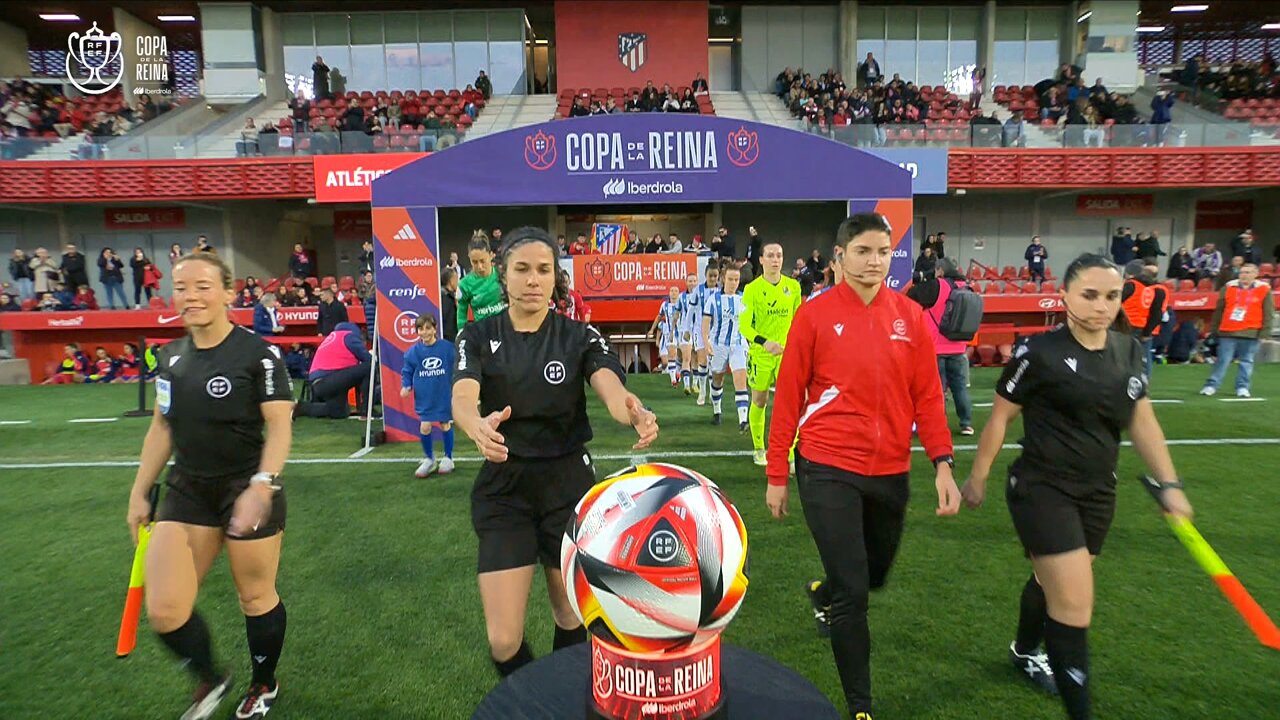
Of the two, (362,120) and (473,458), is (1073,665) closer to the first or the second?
(473,458)

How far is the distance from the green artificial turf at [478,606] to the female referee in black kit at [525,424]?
1.08 m

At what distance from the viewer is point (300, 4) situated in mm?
26203

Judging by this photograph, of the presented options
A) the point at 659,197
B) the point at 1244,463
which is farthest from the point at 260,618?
the point at 1244,463

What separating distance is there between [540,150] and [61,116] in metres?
25.8

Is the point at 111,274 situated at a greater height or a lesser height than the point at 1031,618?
greater

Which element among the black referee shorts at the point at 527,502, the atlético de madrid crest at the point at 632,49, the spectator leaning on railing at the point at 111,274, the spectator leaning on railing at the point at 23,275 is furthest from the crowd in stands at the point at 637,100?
the black referee shorts at the point at 527,502

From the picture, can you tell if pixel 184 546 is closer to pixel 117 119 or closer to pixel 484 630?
pixel 484 630

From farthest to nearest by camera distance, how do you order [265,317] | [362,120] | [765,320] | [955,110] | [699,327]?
[955,110] < [362,120] < [265,317] < [699,327] < [765,320]

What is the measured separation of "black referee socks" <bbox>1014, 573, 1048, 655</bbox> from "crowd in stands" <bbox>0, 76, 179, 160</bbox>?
25.1 meters

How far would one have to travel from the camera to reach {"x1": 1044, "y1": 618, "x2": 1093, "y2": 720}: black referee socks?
112 inches

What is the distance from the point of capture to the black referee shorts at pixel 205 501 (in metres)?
2.99

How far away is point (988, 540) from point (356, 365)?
801cm

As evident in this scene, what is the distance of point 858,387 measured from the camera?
3023mm

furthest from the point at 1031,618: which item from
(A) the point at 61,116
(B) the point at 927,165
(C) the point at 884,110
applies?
(A) the point at 61,116
